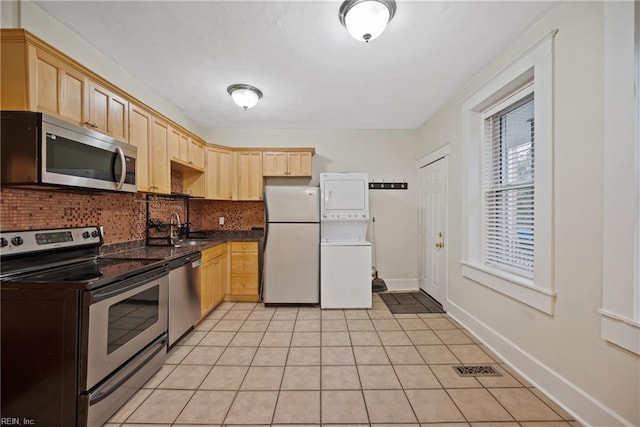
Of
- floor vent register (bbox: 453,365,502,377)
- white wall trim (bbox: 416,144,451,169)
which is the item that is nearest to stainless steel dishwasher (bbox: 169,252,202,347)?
floor vent register (bbox: 453,365,502,377)

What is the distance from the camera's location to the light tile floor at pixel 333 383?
1.68 metres

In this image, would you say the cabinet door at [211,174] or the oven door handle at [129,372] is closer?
the oven door handle at [129,372]

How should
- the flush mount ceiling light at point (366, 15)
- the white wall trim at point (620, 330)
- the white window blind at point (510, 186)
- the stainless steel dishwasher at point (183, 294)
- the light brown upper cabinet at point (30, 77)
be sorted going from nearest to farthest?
the white wall trim at point (620, 330), the light brown upper cabinet at point (30, 77), the flush mount ceiling light at point (366, 15), the white window blind at point (510, 186), the stainless steel dishwasher at point (183, 294)

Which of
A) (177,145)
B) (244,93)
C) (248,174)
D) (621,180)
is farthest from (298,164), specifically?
(621,180)

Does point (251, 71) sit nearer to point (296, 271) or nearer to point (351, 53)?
point (351, 53)

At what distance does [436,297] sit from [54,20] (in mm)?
4762

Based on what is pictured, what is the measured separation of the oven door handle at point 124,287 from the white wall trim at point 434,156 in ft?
11.0

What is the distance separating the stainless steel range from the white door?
11.2 ft

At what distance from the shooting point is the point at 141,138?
8.50 feet

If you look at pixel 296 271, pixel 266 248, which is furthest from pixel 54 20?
pixel 296 271

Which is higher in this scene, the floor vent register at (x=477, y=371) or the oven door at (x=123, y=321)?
the oven door at (x=123, y=321)

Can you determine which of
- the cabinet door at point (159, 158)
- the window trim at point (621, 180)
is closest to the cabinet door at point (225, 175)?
the cabinet door at point (159, 158)

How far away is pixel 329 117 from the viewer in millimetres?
3859

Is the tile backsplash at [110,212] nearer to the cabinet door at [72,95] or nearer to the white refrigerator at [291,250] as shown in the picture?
the cabinet door at [72,95]
